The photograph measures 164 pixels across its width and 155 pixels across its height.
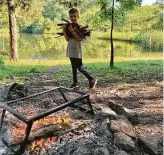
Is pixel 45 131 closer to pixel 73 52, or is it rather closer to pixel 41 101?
pixel 41 101

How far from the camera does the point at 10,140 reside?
4.36 metres

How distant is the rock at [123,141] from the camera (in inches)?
169

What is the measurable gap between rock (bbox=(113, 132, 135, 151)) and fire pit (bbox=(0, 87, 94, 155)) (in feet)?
2.81

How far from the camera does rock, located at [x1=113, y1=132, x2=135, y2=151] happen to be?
4.30 m

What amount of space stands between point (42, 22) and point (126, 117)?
230 ft

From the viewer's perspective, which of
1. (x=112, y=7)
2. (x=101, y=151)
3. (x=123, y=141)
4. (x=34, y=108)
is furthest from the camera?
(x=112, y=7)

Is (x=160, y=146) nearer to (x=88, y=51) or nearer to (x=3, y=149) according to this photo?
(x=3, y=149)

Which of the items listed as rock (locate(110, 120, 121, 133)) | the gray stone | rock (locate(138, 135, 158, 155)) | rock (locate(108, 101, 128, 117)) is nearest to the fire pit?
the gray stone

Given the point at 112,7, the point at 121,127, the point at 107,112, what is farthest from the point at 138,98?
the point at 112,7

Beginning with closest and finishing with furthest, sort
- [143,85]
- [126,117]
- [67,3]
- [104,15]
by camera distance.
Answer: [126,117] → [143,85] → [104,15] → [67,3]

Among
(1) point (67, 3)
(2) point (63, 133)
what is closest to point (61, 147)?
(2) point (63, 133)

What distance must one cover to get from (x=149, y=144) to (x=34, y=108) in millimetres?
2205

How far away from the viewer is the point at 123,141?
435 centimetres

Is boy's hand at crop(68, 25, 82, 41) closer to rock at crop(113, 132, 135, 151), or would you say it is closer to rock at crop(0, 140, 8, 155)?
rock at crop(113, 132, 135, 151)
